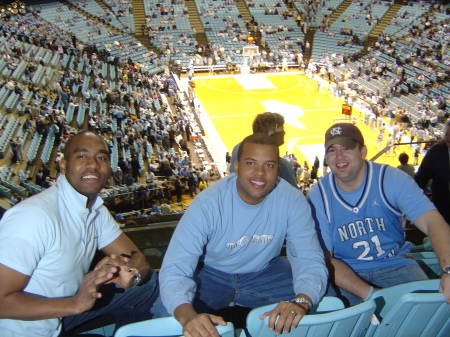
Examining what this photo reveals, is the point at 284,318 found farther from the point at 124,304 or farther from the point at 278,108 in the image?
the point at 278,108

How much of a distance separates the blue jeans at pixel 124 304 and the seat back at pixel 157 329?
58 centimetres

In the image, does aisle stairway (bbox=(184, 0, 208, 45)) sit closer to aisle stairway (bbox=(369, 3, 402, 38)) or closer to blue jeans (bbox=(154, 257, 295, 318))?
aisle stairway (bbox=(369, 3, 402, 38))

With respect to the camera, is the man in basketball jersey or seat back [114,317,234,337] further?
the man in basketball jersey

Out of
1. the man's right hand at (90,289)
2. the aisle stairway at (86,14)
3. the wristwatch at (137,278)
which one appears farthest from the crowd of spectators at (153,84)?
the man's right hand at (90,289)

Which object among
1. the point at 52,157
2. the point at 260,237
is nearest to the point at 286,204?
the point at 260,237

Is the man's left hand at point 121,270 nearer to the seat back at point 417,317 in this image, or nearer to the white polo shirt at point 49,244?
the white polo shirt at point 49,244

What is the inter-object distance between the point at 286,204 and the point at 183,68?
95.3ft

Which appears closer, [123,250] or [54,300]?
[54,300]

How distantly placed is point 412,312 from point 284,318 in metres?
0.66

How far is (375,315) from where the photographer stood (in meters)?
2.42

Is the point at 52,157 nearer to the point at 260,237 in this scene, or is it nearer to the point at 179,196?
the point at 179,196

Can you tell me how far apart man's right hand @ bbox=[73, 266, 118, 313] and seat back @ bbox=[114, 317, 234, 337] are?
0.25m

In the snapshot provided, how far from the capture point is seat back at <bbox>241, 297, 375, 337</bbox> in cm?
211

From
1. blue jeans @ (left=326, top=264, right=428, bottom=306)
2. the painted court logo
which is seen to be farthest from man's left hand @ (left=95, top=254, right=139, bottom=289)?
the painted court logo
